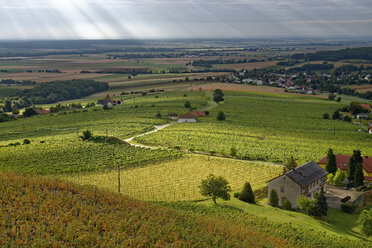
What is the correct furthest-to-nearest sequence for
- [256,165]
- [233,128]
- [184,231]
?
[233,128] < [256,165] < [184,231]

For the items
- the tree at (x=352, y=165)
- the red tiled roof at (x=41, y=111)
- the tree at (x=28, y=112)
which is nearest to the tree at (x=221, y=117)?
the tree at (x=352, y=165)

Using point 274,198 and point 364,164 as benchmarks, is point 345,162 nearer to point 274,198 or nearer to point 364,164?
point 364,164

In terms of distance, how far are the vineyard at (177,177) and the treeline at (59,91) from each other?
84.2 m

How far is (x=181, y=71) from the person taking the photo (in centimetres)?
18088

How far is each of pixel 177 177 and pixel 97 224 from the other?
59.8 ft

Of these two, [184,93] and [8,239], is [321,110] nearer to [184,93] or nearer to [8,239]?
[184,93]

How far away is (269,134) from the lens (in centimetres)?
6850

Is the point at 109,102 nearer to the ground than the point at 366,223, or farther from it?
nearer to the ground

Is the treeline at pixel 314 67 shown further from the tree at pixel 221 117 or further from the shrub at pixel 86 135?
the shrub at pixel 86 135

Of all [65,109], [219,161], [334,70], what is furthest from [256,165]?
[334,70]

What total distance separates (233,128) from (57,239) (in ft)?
170

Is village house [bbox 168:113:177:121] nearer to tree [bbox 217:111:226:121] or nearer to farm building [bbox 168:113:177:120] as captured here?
farm building [bbox 168:113:177:120]

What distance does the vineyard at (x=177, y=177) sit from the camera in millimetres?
39200

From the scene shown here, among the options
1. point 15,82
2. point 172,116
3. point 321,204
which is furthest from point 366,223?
point 15,82
